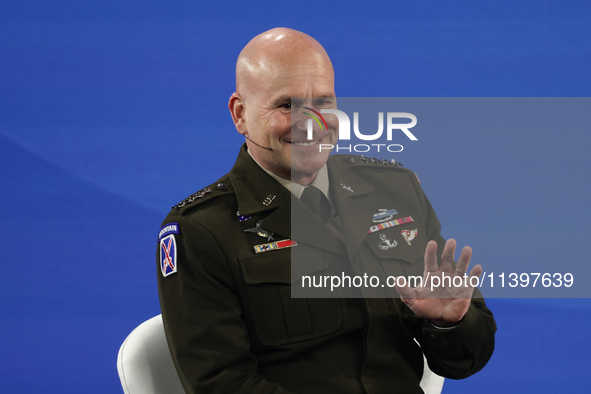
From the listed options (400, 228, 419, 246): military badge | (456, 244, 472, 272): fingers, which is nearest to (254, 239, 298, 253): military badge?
(400, 228, 419, 246): military badge

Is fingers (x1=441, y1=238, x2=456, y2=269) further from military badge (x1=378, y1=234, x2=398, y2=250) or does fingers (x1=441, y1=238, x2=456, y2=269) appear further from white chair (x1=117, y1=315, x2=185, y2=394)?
white chair (x1=117, y1=315, x2=185, y2=394)

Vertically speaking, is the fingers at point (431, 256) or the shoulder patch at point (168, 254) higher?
the shoulder patch at point (168, 254)

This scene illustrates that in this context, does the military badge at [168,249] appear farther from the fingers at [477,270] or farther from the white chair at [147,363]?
the fingers at [477,270]

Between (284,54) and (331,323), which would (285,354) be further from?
(284,54)

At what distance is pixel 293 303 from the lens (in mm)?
1298

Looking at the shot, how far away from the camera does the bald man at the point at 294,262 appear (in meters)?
1.25

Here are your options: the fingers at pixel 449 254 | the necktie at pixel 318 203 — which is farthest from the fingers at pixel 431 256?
the necktie at pixel 318 203

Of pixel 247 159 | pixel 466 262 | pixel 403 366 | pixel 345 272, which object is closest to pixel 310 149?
pixel 247 159

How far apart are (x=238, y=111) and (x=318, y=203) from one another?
0.28 m

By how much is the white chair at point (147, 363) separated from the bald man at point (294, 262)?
0.50 feet

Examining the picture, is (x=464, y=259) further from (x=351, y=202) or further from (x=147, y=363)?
(x=147, y=363)

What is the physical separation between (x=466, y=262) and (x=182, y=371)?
595 millimetres

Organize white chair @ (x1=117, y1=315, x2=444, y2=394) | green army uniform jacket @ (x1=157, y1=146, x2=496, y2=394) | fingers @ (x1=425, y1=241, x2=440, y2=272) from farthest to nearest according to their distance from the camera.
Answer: white chair @ (x1=117, y1=315, x2=444, y2=394)
green army uniform jacket @ (x1=157, y1=146, x2=496, y2=394)
fingers @ (x1=425, y1=241, x2=440, y2=272)

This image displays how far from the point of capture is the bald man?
1.25 meters
